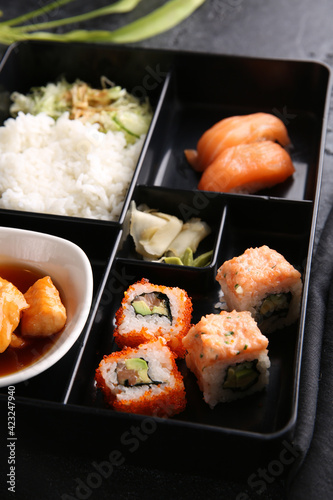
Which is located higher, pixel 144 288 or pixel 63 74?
pixel 63 74

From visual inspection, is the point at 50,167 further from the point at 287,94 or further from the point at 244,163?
the point at 287,94

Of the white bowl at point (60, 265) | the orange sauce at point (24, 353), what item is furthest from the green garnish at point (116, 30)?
the orange sauce at point (24, 353)

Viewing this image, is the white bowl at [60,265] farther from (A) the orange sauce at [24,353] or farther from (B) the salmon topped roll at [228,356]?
(B) the salmon topped roll at [228,356]

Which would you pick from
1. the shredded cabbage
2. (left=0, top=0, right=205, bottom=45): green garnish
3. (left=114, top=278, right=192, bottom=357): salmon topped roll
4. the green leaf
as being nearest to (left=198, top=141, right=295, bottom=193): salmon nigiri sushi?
the shredded cabbage

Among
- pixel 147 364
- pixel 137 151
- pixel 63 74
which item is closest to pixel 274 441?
pixel 147 364

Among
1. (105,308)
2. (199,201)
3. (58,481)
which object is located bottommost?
(58,481)

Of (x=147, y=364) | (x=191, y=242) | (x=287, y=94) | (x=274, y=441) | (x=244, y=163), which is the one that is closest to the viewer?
(x=274, y=441)

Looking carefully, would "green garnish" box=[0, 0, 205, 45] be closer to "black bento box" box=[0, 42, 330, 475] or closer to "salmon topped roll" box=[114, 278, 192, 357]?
"black bento box" box=[0, 42, 330, 475]
